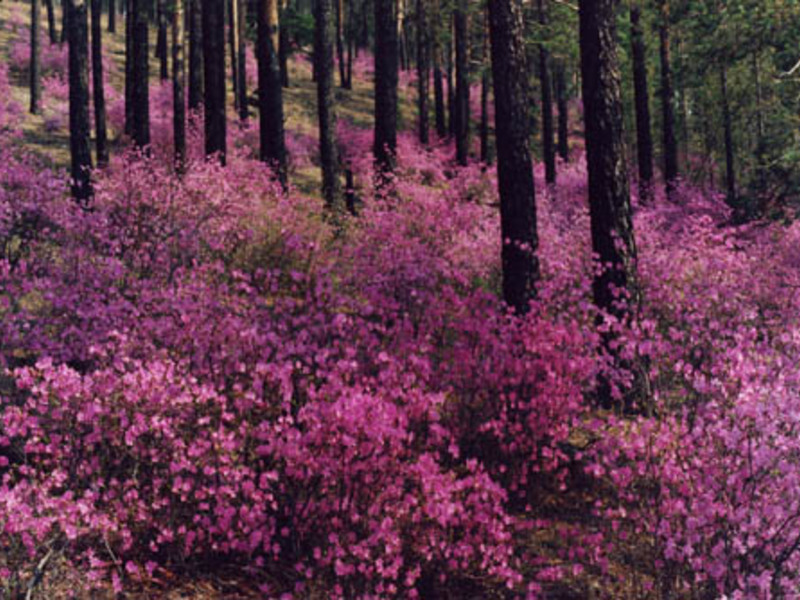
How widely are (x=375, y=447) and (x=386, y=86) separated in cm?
1281

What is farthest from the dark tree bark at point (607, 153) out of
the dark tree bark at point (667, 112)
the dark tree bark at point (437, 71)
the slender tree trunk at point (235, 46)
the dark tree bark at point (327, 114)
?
the slender tree trunk at point (235, 46)

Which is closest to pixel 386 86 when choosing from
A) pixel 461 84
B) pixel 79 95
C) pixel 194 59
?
pixel 79 95

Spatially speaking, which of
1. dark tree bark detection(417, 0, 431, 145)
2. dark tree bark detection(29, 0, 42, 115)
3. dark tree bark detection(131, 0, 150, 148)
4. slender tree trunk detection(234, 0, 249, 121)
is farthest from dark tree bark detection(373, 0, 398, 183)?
dark tree bark detection(29, 0, 42, 115)

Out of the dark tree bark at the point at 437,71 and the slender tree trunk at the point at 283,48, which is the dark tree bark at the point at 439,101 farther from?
the slender tree trunk at the point at 283,48

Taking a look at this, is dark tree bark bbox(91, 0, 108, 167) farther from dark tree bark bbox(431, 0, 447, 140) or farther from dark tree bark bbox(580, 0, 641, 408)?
dark tree bark bbox(580, 0, 641, 408)

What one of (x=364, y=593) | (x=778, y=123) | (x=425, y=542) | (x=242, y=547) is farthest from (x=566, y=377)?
(x=778, y=123)

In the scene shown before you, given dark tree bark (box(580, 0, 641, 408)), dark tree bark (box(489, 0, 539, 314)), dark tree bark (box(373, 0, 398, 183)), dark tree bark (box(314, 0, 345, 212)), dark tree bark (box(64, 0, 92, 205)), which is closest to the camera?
dark tree bark (box(580, 0, 641, 408))

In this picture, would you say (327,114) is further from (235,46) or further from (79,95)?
(235,46)

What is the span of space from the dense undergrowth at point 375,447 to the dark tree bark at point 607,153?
53cm

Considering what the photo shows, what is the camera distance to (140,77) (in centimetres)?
1702

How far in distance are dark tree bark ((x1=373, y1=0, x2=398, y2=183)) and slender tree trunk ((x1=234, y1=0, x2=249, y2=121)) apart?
1111 cm

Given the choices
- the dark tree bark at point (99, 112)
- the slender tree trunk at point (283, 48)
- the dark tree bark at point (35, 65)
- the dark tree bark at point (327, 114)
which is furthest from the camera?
the slender tree trunk at point (283, 48)

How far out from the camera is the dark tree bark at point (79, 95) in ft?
39.7

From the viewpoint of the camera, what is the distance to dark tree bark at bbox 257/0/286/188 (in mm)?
14984
